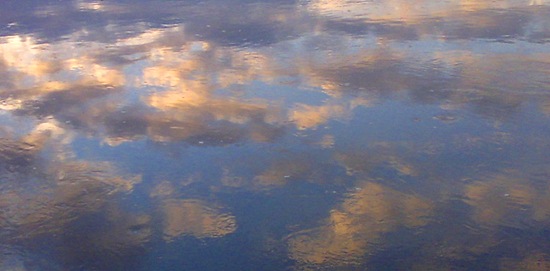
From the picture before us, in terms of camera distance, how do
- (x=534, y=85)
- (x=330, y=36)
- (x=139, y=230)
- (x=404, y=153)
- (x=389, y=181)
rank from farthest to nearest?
(x=330, y=36)
(x=534, y=85)
(x=404, y=153)
(x=389, y=181)
(x=139, y=230)

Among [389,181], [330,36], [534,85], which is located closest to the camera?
[389,181]

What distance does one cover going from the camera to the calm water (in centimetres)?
536

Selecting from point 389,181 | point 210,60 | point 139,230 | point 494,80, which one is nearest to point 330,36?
point 210,60

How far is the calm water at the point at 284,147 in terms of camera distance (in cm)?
536

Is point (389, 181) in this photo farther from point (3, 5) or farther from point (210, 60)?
point (3, 5)

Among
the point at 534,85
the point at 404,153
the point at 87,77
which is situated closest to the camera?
the point at 404,153

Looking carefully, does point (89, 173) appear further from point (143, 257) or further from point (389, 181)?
point (389, 181)

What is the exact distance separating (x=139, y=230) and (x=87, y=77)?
5156mm

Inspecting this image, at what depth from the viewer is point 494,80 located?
28.6 feet

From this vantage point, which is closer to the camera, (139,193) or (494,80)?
(139,193)

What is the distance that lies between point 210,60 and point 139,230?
17.4ft

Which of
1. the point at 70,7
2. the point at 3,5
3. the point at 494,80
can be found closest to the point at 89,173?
the point at 494,80

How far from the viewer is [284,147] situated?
23.5ft

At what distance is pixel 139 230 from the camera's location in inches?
224
